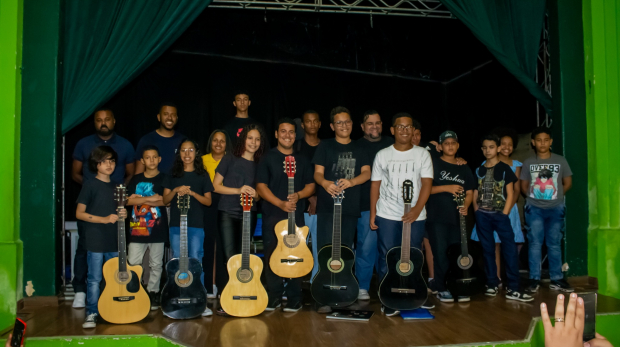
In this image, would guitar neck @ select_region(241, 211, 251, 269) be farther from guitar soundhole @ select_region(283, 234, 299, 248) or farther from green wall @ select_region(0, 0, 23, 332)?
green wall @ select_region(0, 0, 23, 332)

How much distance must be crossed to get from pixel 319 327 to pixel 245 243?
862 mm

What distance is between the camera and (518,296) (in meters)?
4.21

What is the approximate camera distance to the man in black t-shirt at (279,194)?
3994 mm

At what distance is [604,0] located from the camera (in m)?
4.75

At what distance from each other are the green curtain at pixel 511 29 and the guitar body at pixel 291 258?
281cm

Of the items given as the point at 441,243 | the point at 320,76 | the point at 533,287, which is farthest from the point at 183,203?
the point at 320,76

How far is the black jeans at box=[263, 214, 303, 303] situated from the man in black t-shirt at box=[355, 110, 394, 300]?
623mm

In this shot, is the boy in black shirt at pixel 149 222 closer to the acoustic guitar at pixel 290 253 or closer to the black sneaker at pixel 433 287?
the acoustic guitar at pixel 290 253

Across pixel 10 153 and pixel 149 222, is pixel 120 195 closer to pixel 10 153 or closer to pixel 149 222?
pixel 149 222

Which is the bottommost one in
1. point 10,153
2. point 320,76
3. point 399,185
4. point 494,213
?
point 494,213

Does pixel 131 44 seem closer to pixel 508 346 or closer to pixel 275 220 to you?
pixel 275 220

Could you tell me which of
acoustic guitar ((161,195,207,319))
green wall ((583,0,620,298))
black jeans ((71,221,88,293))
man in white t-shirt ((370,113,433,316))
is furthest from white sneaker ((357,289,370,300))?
black jeans ((71,221,88,293))

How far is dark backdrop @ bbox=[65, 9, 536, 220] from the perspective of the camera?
6.19 metres

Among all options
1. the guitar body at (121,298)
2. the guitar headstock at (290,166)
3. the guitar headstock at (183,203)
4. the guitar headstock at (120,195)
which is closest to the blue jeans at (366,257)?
the guitar headstock at (290,166)
